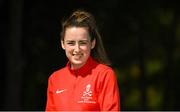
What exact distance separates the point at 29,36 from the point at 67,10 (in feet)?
2.44

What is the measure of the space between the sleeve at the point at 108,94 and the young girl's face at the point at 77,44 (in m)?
0.21

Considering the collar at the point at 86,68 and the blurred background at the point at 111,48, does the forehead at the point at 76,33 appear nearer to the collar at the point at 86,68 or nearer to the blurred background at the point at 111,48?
the collar at the point at 86,68

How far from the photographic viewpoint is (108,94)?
459 centimetres

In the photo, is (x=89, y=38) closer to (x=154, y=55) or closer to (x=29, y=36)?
(x=29, y=36)

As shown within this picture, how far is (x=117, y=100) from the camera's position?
459cm

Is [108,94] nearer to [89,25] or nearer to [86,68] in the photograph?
[86,68]

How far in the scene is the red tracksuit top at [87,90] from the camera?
4.60m

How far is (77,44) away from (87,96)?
37 centimetres

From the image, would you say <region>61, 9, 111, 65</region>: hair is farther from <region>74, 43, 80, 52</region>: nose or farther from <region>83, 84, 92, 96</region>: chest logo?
<region>83, 84, 92, 96</region>: chest logo

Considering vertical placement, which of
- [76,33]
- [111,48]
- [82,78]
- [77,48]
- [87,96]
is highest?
[76,33]

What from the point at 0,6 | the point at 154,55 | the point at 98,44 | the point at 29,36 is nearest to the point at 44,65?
the point at 29,36

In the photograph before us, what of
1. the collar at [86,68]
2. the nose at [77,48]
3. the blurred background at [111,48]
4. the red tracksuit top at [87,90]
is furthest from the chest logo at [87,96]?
the blurred background at [111,48]

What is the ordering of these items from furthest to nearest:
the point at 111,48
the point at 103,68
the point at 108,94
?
the point at 111,48, the point at 103,68, the point at 108,94

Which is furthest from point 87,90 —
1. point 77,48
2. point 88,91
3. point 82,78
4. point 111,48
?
point 111,48
